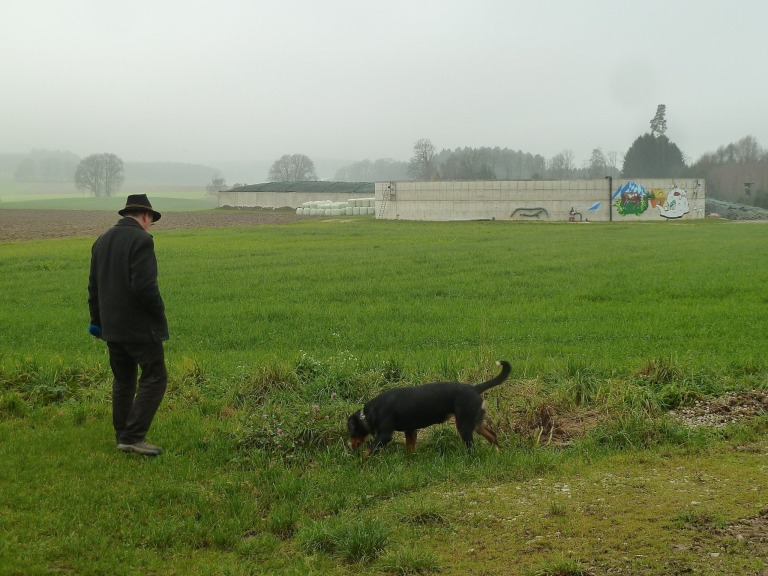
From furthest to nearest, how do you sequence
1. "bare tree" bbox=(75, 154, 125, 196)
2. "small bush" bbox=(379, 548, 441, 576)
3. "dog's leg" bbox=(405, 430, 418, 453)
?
"bare tree" bbox=(75, 154, 125, 196) < "dog's leg" bbox=(405, 430, 418, 453) < "small bush" bbox=(379, 548, 441, 576)

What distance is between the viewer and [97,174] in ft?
404

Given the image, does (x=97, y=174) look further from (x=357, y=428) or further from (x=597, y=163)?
(x=357, y=428)

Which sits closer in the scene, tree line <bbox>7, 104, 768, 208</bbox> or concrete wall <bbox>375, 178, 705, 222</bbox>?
concrete wall <bbox>375, 178, 705, 222</bbox>

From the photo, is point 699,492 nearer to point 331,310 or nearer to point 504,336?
point 504,336

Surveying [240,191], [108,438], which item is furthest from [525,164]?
[108,438]

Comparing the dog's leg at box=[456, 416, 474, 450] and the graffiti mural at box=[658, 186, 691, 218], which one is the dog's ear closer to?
the dog's leg at box=[456, 416, 474, 450]

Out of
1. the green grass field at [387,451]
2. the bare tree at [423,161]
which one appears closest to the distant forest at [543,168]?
the bare tree at [423,161]

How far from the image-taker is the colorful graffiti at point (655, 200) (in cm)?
5900

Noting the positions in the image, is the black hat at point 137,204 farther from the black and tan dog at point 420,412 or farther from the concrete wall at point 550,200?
the concrete wall at point 550,200

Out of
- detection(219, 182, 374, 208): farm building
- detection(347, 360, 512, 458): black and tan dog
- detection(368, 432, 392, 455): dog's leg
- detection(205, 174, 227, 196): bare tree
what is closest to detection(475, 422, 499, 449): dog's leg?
detection(347, 360, 512, 458): black and tan dog

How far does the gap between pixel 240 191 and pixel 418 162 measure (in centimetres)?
3953

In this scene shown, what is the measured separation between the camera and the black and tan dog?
6.53m

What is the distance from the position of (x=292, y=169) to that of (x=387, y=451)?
513 feet

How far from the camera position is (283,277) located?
2122cm
